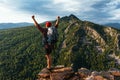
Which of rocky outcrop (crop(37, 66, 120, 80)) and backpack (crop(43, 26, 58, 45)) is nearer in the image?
backpack (crop(43, 26, 58, 45))

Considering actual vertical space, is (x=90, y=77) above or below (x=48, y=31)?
below

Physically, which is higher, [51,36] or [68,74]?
[51,36]

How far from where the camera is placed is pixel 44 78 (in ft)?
109

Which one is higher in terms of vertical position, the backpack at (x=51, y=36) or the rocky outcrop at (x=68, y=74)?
the backpack at (x=51, y=36)

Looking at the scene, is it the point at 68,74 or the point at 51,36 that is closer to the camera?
the point at 51,36

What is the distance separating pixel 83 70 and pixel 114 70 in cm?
402

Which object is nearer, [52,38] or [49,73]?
[52,38]

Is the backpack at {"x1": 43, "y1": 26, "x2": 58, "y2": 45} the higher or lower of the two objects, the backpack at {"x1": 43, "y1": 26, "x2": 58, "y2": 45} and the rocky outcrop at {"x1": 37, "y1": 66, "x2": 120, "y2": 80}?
the higher

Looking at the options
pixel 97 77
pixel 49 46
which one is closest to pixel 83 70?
pixel 97 77

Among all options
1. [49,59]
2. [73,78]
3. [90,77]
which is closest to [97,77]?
[90,77]

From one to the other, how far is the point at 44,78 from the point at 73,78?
3.71m

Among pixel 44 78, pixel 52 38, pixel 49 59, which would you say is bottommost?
pixel 44 78

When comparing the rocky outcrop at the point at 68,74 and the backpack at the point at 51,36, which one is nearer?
the backpack at the point at 51,36

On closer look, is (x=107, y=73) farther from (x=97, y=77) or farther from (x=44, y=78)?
(x=44, y=78)
